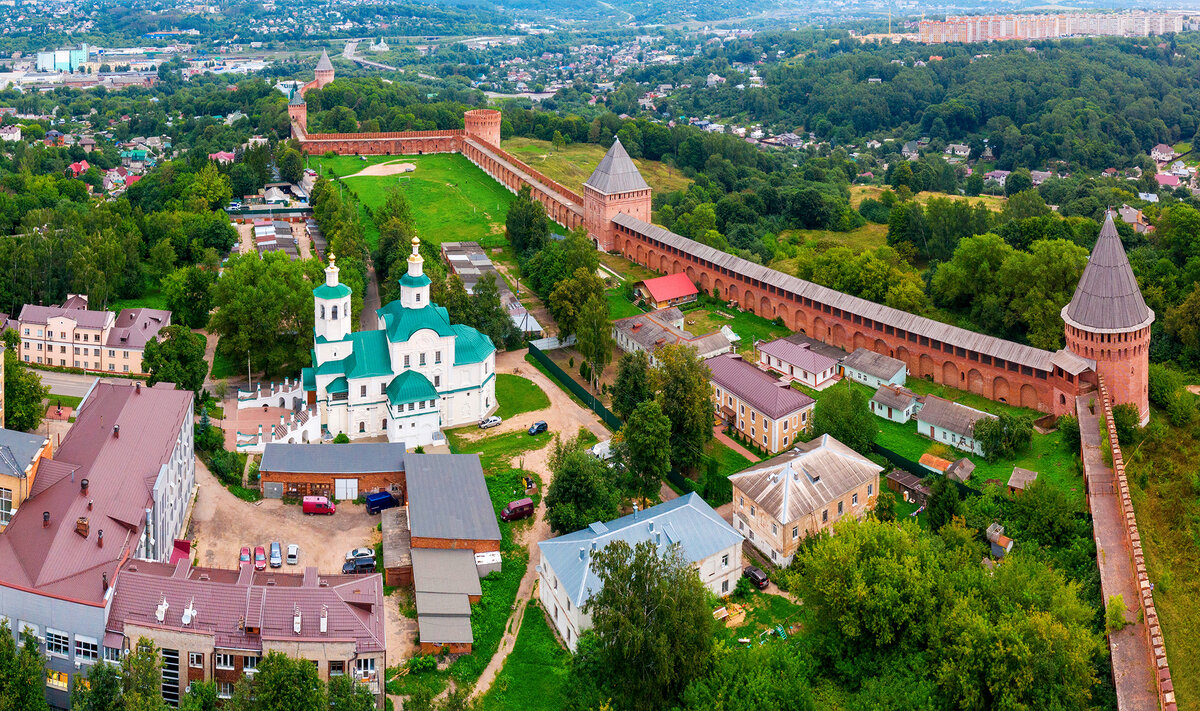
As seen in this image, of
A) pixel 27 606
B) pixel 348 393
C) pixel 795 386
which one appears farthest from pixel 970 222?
pixel 27 606

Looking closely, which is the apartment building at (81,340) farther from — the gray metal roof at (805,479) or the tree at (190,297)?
the gray metal roof at (805,479)

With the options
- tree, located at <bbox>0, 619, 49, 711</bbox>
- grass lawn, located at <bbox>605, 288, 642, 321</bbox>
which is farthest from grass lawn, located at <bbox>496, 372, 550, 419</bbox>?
tree, located at <bbox>0, 619, 49, 711</bbox>

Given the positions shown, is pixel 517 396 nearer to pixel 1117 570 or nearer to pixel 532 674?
pixel 532 674

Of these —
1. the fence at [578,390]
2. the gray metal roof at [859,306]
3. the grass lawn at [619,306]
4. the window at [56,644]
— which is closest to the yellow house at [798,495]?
the fence at [578,390]

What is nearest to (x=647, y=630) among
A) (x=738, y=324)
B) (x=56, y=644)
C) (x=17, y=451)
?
(x=56, y=644)

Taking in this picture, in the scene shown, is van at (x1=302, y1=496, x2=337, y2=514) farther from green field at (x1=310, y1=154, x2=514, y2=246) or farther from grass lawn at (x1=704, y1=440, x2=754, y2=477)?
green field at (x1=310, y1=154, x2=514, y2=246)

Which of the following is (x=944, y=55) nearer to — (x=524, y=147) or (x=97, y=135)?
(x=524, y=147)
